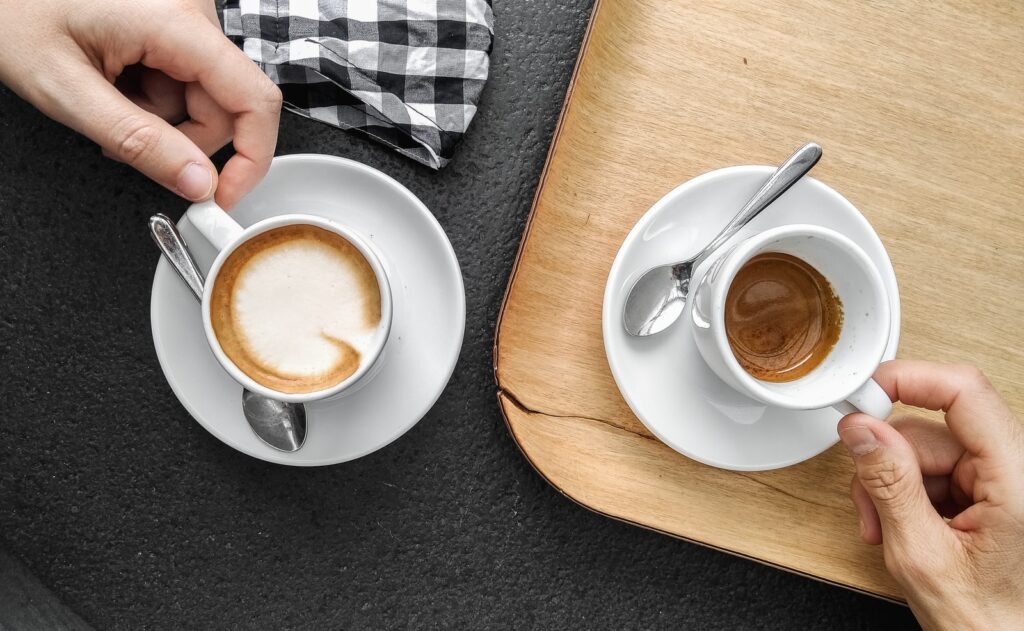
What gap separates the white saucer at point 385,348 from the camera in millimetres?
899

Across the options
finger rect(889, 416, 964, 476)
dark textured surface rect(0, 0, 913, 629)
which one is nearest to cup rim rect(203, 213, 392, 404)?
dark textured surface rect(0, 0, 913, 629)

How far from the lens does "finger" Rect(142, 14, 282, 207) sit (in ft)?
2.75

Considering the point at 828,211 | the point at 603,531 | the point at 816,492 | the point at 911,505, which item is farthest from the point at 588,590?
the point at 828,211

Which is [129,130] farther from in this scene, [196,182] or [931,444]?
[931,444]

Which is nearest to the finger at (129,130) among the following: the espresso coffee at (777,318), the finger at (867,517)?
the espresso coffee at (777,318)

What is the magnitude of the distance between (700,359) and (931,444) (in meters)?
0.32

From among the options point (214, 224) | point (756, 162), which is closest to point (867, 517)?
point (756, 162)

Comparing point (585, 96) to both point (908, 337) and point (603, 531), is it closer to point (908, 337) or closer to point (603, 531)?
point (908, 337)

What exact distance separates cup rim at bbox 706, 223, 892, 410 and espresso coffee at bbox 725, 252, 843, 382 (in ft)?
0.24

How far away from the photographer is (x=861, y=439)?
2.57 ft

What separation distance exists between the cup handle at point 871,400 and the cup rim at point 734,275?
0.06 feet

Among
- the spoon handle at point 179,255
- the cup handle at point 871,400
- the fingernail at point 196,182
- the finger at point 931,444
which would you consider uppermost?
the cup handle at point 871,400

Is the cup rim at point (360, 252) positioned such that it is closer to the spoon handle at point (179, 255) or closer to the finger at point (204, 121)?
the spoon handle at point (179, 255)

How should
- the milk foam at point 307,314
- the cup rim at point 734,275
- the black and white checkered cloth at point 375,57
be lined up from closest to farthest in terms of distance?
1. the cup rim at point 734,275
2. the milk foam at point 307,314
3. the black and white checkered cloth at point 375,57
